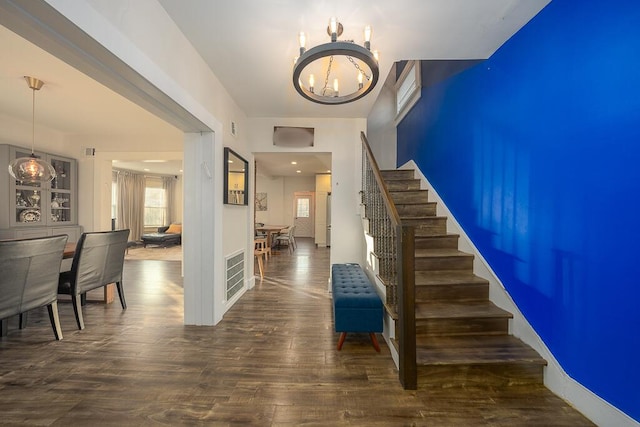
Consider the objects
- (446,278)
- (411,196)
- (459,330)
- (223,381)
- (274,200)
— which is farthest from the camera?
(274,200)

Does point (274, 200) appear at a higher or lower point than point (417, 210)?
higher

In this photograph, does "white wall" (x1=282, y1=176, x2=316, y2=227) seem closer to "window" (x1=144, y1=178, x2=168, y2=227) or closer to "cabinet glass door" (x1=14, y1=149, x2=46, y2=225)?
"window" (x1=144, y1=178, x2=168, y2=227)

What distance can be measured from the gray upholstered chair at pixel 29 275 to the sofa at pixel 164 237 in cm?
629

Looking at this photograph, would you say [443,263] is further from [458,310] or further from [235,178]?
[235,178]

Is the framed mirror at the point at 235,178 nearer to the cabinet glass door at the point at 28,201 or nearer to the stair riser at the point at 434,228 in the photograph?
the stair riser at the point at 434,228

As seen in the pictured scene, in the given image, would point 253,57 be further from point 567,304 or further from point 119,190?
point 119,190

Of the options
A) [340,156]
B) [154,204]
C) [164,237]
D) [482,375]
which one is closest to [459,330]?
[482,375]

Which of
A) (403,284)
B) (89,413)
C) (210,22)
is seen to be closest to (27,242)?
(89,413)

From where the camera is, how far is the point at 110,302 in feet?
11.6

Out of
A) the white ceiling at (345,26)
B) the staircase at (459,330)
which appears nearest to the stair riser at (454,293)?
the staircase at (459,330)

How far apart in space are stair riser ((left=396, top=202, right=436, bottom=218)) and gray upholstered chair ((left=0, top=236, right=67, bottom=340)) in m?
3.63

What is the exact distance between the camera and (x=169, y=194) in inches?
404

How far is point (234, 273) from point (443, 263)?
2.59 meters

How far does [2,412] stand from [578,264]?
3.70m
